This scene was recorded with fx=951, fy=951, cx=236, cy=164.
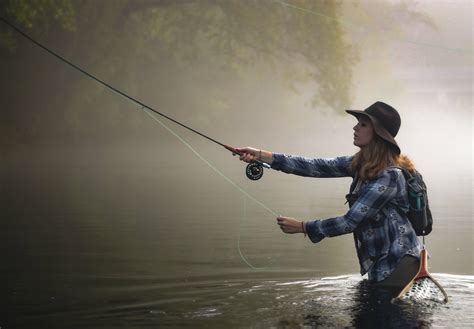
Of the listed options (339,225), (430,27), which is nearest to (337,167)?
(339,225)

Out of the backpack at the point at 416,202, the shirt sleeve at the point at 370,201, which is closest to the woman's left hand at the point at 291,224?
the shirt sleeve at the point at 370,201

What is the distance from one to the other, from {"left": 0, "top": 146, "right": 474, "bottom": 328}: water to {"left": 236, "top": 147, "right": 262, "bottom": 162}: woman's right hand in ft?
3.69

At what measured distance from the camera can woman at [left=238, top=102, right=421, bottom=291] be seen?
21.9 feet

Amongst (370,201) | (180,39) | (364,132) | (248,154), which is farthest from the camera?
(180,39)

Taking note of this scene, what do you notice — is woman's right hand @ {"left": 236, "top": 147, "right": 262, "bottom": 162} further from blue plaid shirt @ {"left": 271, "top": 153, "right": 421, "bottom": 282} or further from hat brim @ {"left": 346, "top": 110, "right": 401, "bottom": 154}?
hat brim @ {"left": 346, "top": 110, "right": 401, "bottom": 154}

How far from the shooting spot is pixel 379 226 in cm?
680

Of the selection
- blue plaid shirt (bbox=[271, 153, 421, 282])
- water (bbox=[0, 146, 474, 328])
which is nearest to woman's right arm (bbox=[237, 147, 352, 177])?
blue plaid shirt (bbox=[271, 153, 421, 282])

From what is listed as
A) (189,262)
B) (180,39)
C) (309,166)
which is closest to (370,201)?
(309,166)

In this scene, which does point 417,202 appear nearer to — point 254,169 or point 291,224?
point 291,224

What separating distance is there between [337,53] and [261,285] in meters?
26.4

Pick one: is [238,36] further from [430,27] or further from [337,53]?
[430,27]

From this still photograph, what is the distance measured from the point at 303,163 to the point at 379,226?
98cm

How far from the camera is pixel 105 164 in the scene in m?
26.4

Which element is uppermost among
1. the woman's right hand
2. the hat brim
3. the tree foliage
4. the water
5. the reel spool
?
the tree foliage
